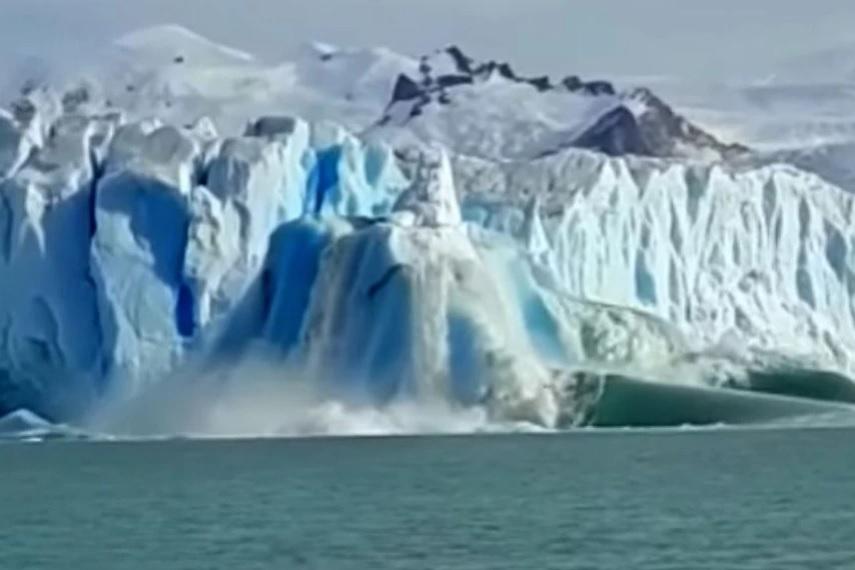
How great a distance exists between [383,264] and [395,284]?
1.10 ft

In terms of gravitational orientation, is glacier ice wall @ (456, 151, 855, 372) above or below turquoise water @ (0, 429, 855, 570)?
above

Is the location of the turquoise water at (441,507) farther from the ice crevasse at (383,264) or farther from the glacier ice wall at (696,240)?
the glacier ice wall at (696,240)

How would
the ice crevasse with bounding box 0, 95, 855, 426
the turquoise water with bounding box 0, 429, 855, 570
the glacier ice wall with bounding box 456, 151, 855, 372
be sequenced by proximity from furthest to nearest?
the glacier ice wall with bounding box 456, 151, 855, 372, the ice crevasse with bounding box 0, 95, 855, 426, the turquoise water with bounding box 0, 429, 855, 570

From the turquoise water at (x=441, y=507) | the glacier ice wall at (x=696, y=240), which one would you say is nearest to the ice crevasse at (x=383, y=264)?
the glacier ice wall at (x=696, y=240)

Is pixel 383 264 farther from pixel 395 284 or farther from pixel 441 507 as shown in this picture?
pixel 441 507

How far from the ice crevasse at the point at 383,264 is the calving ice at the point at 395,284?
4 centimetres

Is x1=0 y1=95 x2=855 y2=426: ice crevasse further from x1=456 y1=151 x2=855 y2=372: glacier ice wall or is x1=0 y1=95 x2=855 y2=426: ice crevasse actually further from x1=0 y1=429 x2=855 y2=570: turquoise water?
x1=0 y1=429 x2=855 y2=570: turquoise water

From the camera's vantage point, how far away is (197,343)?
38031mm

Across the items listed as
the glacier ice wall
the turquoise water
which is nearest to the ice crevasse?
the glacier ice wall

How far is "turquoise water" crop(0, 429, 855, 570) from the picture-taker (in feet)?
69.7

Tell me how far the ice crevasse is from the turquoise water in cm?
152

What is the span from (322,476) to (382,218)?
227 inches

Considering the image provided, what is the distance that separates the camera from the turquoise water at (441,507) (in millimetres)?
21250

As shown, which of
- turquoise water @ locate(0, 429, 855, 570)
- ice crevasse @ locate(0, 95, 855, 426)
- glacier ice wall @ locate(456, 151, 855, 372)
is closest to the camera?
turquoise water @ locate(0, 429, 855, 570)
